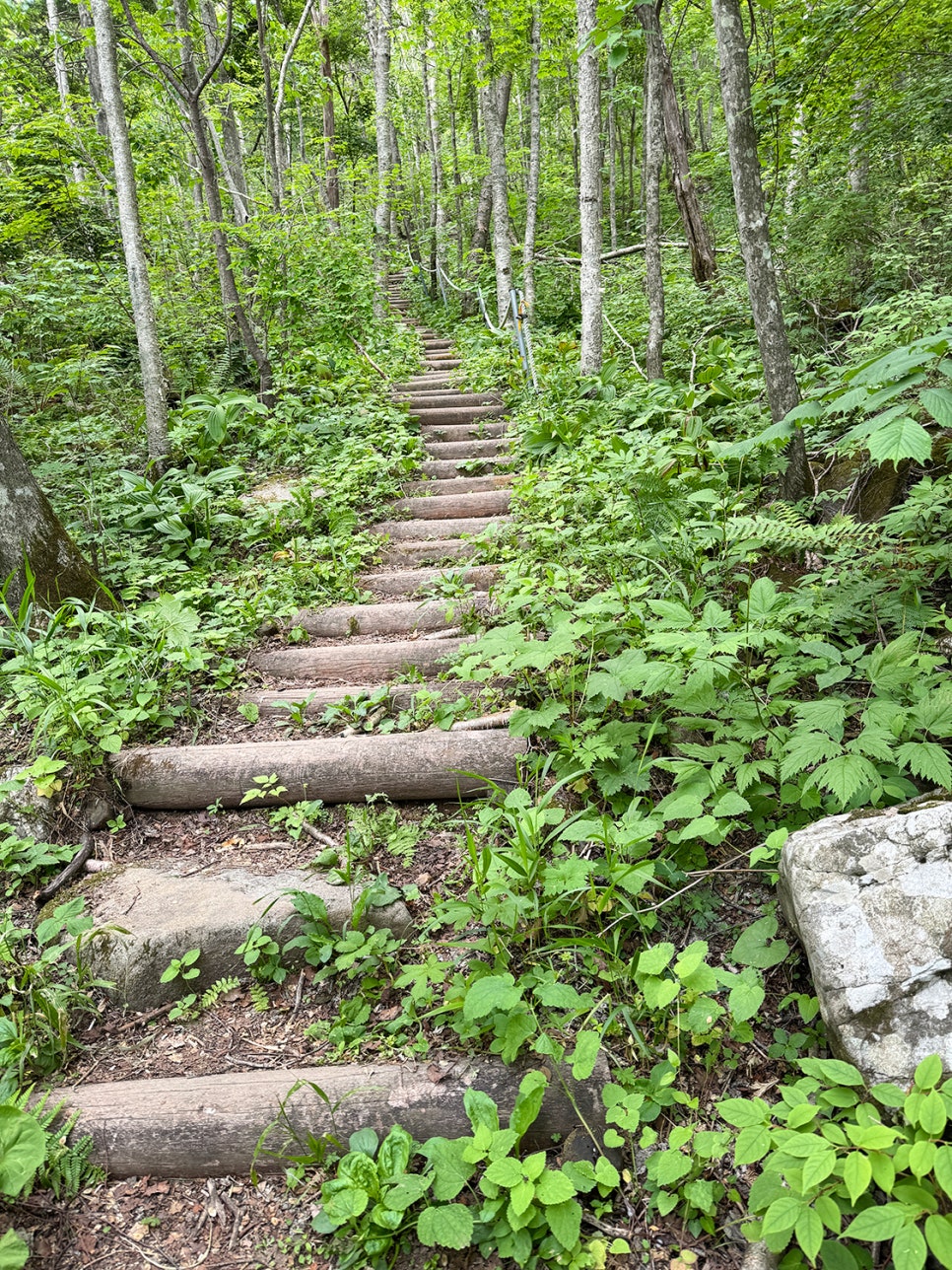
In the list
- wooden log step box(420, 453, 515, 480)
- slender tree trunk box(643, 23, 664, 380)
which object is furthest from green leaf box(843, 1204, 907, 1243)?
slender tree trunk box(643, 23, 664, 380)

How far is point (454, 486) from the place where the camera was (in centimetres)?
669

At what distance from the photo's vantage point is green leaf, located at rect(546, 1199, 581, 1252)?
1706mm

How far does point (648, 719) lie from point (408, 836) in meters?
1.16

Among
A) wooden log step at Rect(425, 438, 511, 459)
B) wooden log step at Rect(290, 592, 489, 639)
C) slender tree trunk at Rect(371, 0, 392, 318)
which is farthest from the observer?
slender tree trunk at Rect(371, 0, 392, 318)

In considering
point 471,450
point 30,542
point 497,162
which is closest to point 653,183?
point 471,450

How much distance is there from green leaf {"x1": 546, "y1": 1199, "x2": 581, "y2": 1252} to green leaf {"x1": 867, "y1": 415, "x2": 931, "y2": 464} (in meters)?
2.02

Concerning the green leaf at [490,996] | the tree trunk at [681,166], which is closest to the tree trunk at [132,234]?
the tree trunk at [681,166]

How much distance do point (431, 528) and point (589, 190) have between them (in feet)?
13.1

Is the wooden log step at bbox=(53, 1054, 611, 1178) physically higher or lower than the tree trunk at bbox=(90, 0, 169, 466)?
lower

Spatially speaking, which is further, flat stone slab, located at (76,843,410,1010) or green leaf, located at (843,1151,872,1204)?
flat stone slab, located at (76,843,410,1010)

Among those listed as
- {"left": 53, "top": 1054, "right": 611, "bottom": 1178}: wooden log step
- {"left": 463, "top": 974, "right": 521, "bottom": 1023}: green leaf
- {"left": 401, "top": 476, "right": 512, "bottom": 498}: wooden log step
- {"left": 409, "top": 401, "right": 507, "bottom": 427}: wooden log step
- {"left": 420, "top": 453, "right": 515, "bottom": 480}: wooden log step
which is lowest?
{"left": 53, "top": 1054, "right": 611, "bottom": 1178}: wooden log step

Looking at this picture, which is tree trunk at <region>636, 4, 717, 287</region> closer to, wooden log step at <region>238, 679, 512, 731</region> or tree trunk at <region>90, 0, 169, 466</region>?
tree trunk at <region>90, 0, 169, 466</region>

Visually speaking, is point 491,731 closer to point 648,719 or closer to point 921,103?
point 648,719

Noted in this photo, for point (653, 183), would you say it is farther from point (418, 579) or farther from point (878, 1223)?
point (878, 1223)
